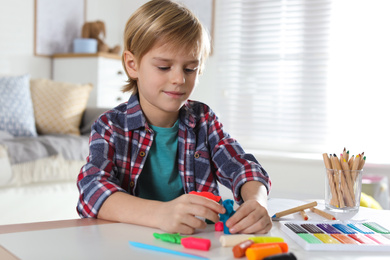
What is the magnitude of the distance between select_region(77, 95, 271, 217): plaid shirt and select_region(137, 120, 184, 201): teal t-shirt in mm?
21

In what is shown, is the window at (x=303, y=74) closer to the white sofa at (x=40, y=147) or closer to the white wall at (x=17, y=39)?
the white sofa at (x=40, y=147)

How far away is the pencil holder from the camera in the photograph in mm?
922

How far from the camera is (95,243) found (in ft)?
2.02

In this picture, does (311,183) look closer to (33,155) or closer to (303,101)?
(303,101)

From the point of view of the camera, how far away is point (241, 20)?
12.0 ft

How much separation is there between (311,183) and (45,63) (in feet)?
7.34

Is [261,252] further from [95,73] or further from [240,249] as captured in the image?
[95,73]

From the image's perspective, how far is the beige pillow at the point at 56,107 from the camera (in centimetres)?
289

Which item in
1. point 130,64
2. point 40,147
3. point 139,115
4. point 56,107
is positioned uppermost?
point 130,64

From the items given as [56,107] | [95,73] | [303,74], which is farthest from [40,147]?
[303,74]

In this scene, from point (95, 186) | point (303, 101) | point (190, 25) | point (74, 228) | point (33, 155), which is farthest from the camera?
point (303, 101)

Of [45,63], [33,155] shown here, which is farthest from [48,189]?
[45,63]

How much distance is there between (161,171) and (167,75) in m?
0.24

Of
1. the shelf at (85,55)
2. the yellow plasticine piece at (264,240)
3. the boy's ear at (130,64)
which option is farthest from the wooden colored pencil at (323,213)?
the shelf at (85,55)
